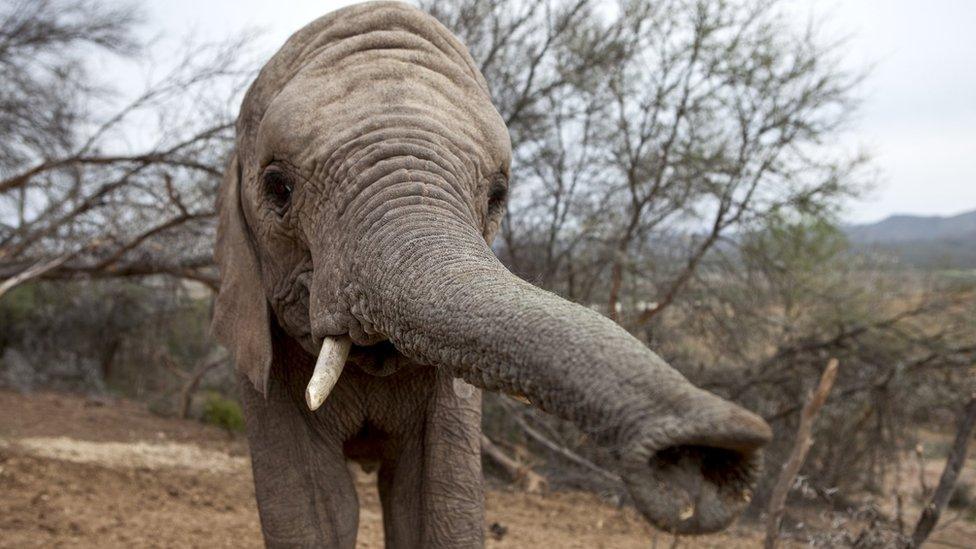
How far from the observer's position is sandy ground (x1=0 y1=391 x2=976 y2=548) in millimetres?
5305

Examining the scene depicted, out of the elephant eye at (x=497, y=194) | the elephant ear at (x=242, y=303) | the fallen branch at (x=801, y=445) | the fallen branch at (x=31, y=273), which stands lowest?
the fallen branch at (x=801, y=445)

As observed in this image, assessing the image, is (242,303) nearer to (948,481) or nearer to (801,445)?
(801,445)

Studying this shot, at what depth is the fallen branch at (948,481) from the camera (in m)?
5.26

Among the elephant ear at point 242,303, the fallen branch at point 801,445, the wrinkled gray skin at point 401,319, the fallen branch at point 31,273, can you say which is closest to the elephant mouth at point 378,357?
the wrinkled gray skin at point 401,319

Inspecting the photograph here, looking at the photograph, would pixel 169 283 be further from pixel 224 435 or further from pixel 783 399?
pixel 783 399

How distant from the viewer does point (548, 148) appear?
991 cm

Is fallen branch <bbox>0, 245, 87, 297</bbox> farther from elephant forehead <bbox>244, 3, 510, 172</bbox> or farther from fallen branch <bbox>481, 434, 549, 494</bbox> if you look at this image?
elephant forehead <bbox>244, 3, 510, 172</bbox>

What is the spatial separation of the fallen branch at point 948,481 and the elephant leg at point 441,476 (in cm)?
356

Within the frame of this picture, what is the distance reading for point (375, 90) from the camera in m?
2.34

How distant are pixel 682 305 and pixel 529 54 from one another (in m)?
3.17

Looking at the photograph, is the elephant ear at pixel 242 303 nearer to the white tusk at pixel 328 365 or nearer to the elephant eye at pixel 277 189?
the elephant eye at pixel 277 189

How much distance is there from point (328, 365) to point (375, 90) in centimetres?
75

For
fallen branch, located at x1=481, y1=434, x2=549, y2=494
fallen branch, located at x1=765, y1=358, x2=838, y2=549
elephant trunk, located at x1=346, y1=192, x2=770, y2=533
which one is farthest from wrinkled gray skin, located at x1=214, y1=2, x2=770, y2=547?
fallen branch, located at x1=481, y1=434, x2=549, y2=494

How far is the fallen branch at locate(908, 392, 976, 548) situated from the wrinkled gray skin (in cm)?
362
